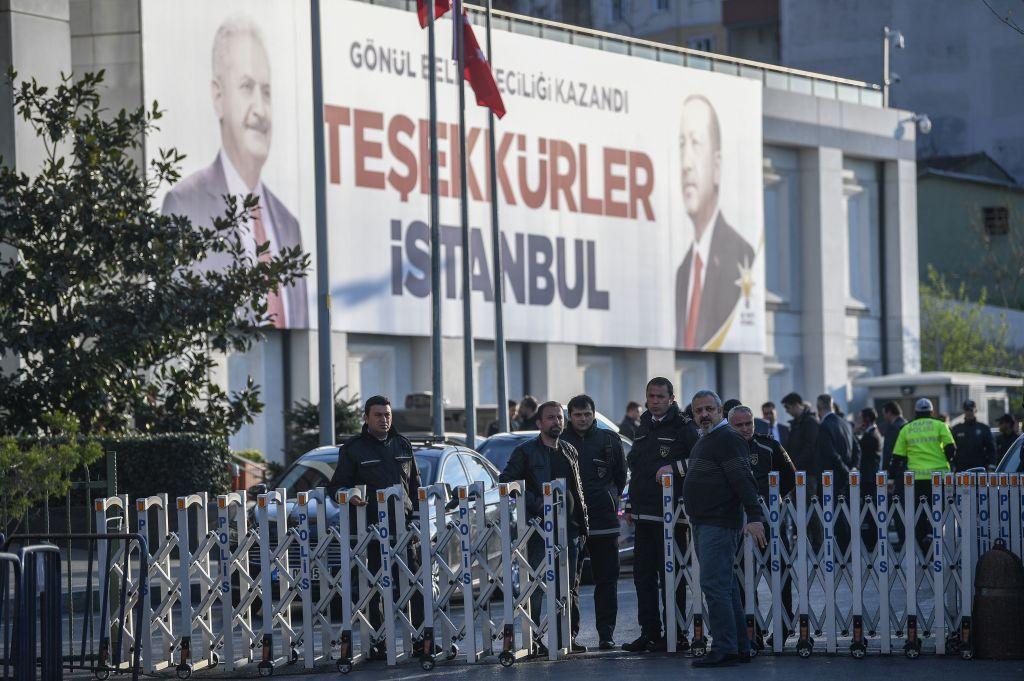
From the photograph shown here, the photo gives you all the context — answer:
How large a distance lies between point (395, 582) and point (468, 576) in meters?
0.64

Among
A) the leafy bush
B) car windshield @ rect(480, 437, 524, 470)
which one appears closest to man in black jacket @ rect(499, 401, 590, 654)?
car windshield @ rect(480, 437, 524, 470)

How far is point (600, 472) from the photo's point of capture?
548 inches

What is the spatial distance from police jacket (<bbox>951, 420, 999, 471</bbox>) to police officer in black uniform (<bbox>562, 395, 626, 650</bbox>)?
989 centimetres

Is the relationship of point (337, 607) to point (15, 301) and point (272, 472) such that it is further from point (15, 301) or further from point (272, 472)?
point (272, 472)

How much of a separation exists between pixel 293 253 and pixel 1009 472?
9.98 meters

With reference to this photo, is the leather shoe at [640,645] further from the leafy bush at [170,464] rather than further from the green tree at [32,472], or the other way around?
the leafy bush at [170,464]

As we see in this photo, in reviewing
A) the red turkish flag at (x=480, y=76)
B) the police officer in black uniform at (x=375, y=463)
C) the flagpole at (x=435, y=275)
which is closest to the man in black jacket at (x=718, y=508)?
the police officer in black uniform at (x=375, y=463)

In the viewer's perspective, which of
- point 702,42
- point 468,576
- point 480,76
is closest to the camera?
point 468,576

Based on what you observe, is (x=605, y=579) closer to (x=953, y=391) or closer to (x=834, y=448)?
(x=834, y=448)

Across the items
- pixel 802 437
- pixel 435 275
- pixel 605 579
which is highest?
pixel 435 275

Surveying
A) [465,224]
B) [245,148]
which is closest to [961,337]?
[245,148]

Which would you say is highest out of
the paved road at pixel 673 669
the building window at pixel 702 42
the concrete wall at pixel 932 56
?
the building window at pixel 702 42

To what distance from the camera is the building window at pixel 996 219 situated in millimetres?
66688

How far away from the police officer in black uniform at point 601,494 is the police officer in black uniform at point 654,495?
22cm
